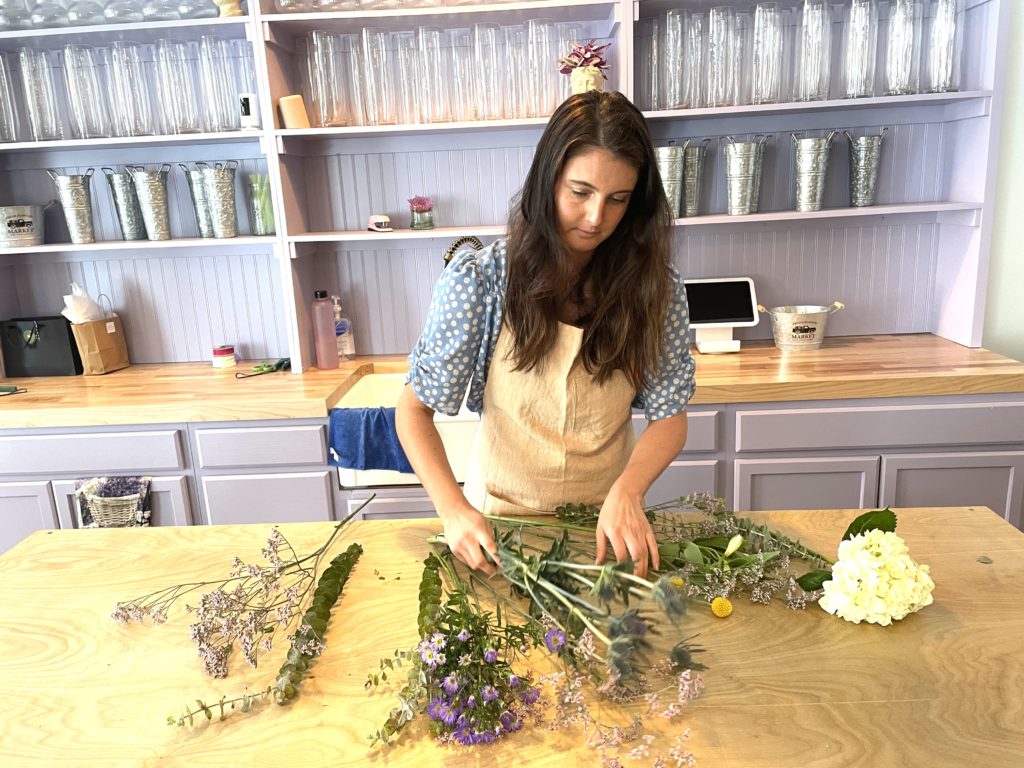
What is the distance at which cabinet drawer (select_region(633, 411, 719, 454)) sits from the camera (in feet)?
8.57

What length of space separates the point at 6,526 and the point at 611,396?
2.32 metres

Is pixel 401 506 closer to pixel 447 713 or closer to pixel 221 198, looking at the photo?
pixel 221 198

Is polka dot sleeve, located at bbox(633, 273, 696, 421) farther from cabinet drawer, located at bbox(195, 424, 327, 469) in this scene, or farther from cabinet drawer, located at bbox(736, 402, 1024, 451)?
cabinet drawer, located at bbox(195, 424, 327, 469)

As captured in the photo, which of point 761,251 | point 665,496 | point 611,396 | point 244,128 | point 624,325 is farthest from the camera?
point 761,251

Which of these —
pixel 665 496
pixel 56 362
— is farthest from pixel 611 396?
pixel 56 362

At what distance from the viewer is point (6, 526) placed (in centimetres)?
280

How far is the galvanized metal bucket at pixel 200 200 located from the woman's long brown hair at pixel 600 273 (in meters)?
1.94

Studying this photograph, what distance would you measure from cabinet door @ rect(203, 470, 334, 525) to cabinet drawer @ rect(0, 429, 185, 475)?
17 centimetres

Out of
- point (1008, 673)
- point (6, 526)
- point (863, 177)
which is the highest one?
point (863, 177)

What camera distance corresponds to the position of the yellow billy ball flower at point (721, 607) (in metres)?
1.19

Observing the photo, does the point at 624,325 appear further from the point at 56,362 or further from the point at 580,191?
the point at 56,362

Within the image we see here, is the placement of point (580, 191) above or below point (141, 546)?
above

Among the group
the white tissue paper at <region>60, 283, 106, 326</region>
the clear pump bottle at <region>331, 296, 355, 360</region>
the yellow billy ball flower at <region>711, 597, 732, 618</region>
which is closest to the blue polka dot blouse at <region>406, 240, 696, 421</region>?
the yellow billy ball flower at <region>711, 597, 732, 618</region>

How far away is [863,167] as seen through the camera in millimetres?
2910
